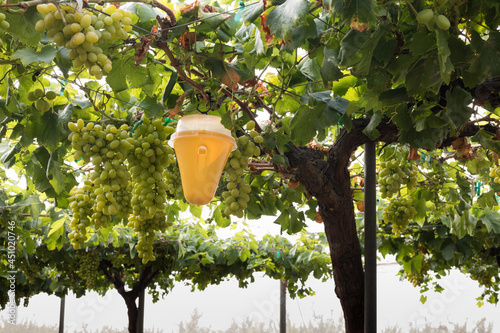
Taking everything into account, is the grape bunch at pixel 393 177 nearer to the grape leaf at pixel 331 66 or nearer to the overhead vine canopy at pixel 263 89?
the overhead vine canopy at pixel 263 89

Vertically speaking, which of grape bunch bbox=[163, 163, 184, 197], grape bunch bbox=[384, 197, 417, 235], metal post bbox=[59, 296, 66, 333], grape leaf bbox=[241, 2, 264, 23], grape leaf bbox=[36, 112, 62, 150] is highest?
grape leaf bbox=[241, 2, 264, 23]

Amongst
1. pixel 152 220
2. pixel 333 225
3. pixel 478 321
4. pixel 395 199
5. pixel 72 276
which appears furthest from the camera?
pixel 478 321

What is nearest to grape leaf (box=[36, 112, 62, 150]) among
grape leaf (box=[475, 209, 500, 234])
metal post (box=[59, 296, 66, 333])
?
grape leaf (box=[475, 209, 500, 234])

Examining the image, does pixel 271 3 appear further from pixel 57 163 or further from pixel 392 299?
pixel 392 299

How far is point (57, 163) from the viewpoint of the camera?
2361 mm

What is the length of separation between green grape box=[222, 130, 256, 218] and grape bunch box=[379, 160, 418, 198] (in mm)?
1118

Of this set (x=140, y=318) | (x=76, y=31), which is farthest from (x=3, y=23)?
(x=140, y=318)

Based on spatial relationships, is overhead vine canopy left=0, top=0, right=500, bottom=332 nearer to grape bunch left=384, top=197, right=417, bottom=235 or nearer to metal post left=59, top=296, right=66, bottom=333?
grape bunch left=384, top=197, right=417, bottom=235

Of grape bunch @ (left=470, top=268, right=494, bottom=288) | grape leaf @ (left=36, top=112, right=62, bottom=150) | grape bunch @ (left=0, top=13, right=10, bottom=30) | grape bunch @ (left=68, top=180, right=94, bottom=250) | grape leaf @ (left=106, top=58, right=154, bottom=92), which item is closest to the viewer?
grape bunch @ (left=0, top=13, right=10, bottom=30)

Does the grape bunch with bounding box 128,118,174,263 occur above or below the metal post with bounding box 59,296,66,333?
above

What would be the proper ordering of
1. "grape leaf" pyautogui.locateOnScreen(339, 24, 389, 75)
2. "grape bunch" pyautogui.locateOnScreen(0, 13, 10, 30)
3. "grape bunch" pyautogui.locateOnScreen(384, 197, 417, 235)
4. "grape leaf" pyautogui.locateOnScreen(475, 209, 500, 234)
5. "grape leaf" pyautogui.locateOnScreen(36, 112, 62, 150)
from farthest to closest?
"grape leaf" pyautogui.locateOnScreen(475, 209, 500, 234)
"grape bunch" pyautogui.locateOnScreen(384, 197, 417, 235)
"grape leaf" pyautogui.locateOnScreen(36, 112, 62, 150)
"grape leaf" pyautogui.locateOnScreen(339, 24, 389, 75)
"grape bunch" pyautogui.locateOnScreen(0, 13, 10, 30)

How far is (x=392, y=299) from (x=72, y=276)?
503 cm

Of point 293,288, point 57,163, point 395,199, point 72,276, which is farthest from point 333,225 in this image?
point 72,276

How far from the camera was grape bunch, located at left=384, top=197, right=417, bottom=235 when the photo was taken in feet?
9.98
